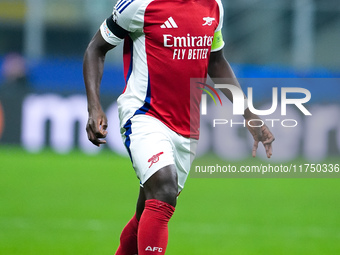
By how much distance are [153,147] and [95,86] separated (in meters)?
0.61

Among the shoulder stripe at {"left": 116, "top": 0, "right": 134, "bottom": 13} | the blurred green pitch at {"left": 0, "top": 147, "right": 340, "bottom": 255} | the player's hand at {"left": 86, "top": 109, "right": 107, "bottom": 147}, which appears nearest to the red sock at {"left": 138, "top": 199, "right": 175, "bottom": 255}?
the player's hand at {"left": 86, "top": 109, "right": 107, "bottom": 147}

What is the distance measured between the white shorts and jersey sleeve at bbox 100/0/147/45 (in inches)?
22.7

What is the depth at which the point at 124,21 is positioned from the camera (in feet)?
15.5

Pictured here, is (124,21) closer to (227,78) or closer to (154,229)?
(227,78)

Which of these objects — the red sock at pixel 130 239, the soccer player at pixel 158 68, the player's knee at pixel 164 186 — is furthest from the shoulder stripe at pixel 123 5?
the red sock at pixel 130 239

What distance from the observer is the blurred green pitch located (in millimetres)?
6988


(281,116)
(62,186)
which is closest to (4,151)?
(62,186)

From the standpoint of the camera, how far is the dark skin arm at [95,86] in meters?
4.41

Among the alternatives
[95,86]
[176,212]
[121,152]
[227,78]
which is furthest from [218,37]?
[121,152]

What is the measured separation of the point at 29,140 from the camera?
15258 mm

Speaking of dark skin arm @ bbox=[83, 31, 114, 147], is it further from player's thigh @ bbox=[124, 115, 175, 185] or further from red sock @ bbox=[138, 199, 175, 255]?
red sock @ bbox=[138, 199, 175, 255]

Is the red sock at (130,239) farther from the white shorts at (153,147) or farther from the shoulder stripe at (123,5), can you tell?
the shoulder stripe at (123,5)

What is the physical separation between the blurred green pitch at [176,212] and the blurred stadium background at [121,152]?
2 centimetres

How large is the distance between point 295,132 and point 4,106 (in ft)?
20.1
